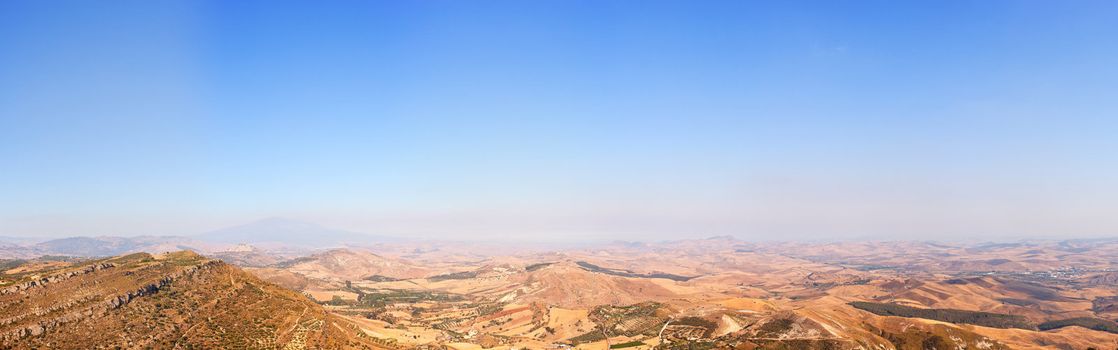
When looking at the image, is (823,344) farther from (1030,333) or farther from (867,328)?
(1030,333)

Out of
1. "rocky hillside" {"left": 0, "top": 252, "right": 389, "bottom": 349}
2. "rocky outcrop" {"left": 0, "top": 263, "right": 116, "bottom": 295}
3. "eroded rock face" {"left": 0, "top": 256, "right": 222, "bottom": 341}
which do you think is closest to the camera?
"eroded rock face" {"left": 0, "top": 256, "right": 222, "bottom": 341}

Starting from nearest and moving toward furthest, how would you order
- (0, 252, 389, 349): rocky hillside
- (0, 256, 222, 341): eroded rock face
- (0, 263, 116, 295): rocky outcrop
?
(0, 256, 222, 341): eroded rock face → (0, 252, 389, 349): rocky hillside → (0, 263, 116, 295): rocky outcrop

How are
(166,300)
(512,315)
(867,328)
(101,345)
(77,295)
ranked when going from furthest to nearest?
(512,315)
(867,328)
(166,300)
(77,295)
(101,345)

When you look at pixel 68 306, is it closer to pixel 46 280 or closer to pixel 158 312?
pixel 158 312

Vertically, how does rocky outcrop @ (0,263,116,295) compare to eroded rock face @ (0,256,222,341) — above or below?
above

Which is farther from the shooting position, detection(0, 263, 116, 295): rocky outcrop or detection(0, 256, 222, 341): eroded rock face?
detection(0, 263, 116, 295): rocky outcrop

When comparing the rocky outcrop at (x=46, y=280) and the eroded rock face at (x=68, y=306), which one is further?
the rocky outcrop at (x=46, y=280)

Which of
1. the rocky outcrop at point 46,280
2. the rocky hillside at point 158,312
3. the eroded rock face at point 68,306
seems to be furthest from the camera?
the rocky outcrop at point 46,280

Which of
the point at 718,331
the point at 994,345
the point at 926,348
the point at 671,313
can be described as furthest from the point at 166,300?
the point at 994,345

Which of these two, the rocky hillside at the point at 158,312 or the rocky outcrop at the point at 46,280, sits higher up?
the rocky outcrop at the point at 46,280
